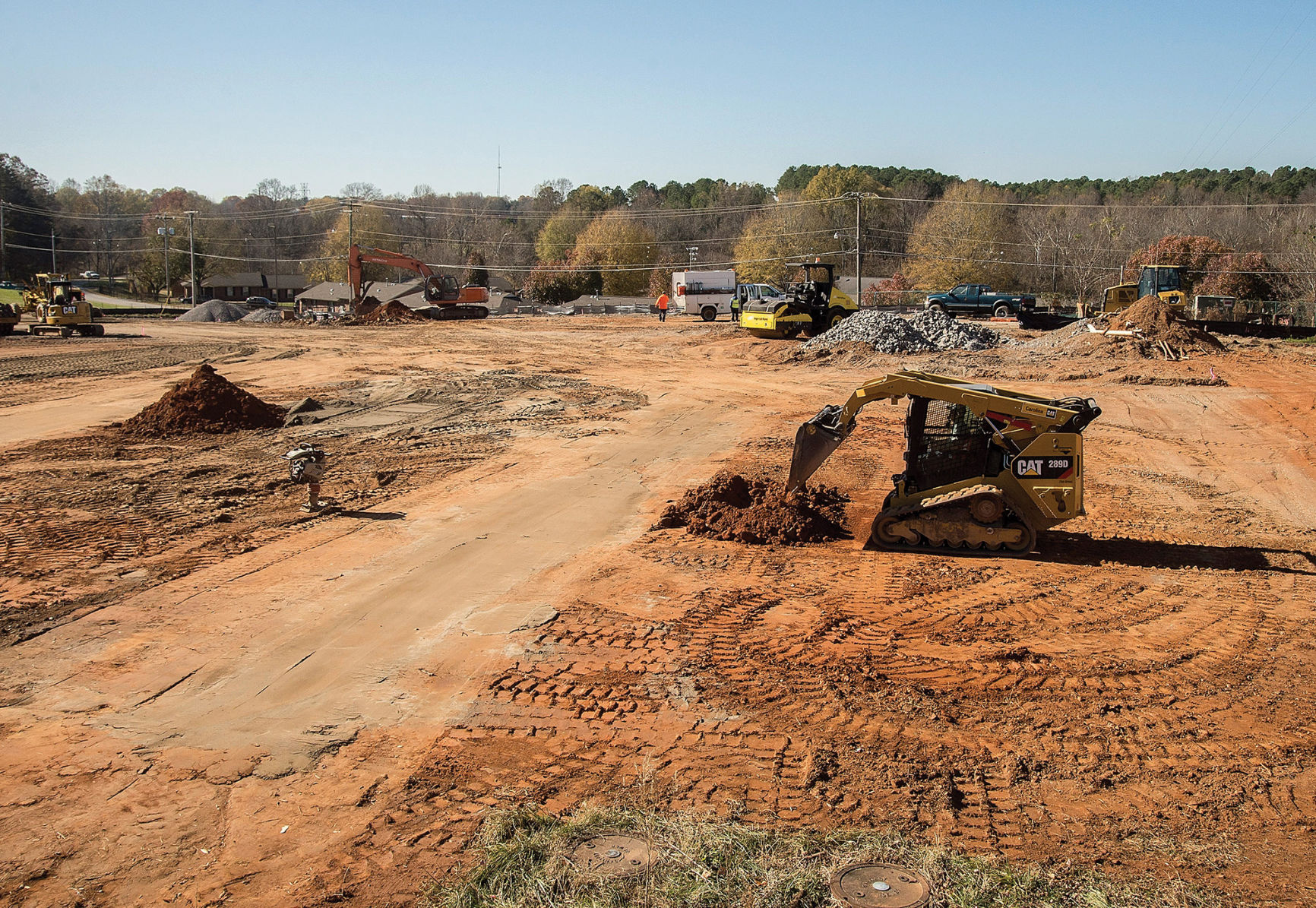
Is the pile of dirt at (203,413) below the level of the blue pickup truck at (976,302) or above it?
below

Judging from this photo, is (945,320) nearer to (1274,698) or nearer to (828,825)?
(1274,698)

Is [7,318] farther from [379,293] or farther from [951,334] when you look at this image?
[951,334]

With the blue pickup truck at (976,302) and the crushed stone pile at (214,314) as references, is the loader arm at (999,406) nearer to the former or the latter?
the blue pickup truck at (976,302)

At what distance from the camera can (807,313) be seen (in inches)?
1310

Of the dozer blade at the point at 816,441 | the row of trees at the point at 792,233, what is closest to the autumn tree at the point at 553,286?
the row of trees at the point at 792,233

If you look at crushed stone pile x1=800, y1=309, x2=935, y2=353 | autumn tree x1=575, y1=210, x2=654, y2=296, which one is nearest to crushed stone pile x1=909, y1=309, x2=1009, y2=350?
crushed stone pile x1=800, y1=309, x2=935, y2=353

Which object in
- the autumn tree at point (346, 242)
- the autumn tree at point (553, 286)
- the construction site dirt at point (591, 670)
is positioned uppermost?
the autumn tree at point (346, 242)

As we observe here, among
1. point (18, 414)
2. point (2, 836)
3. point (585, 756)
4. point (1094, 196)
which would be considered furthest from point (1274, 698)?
point (1094, 196)

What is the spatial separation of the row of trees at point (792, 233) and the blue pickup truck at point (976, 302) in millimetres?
12063

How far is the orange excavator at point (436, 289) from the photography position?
48500mm

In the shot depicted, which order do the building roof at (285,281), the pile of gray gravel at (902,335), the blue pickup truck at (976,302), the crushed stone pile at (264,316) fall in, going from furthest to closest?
the building roof at (285,281)
the crushed stone pile at (264,316)
the blue pickup truck at (976,302)
the pile of gray gravel at (902,335)

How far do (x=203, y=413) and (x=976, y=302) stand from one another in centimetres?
3834

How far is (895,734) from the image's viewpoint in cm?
631

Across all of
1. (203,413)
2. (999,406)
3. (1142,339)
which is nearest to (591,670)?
(999,406)
